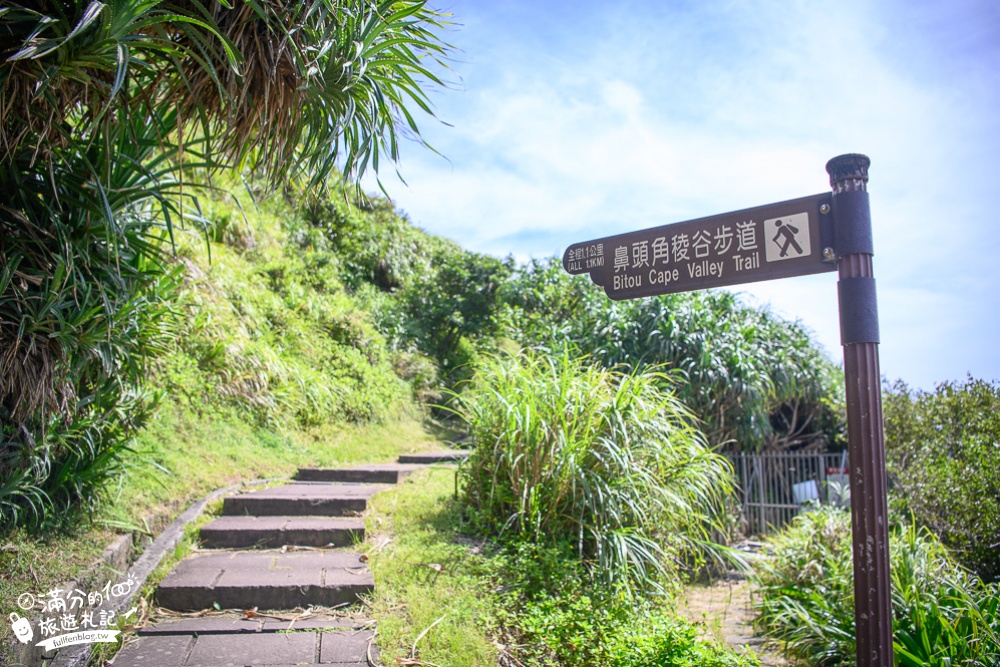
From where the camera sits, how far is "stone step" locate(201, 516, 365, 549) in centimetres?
494

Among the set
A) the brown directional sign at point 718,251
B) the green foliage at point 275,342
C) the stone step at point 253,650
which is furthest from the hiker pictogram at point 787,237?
the green foliage at point 275,342

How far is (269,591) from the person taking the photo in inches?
160

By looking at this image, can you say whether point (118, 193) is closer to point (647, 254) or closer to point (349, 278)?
point (647, 254)

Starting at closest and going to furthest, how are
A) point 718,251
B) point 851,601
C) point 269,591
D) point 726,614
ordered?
point 718,251, point 269,591, point 851,601, point 726,614

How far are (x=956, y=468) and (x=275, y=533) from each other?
5.52 meters

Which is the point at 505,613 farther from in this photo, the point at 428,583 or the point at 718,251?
the point at 718,251

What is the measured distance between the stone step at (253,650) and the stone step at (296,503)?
1.95m

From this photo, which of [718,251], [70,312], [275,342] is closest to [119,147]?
[70,312]

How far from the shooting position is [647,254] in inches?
116

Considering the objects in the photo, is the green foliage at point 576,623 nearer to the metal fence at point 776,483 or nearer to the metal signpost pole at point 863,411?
the metal signpost pole at point 863,411

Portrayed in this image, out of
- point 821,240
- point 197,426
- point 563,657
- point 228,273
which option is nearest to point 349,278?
point 228,273

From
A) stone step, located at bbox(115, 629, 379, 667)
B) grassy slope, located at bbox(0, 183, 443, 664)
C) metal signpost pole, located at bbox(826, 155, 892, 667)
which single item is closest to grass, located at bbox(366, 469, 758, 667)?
stone step, located at bbox(115, 629, 379, 667)

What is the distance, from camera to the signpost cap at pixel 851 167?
2412 mm

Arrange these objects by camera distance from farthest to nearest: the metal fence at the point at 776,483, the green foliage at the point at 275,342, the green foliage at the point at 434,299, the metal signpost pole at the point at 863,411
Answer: the green foliage at the point at 434,299, the metal fence at the point at 776,483, the green foliage at the point at 275,342, the metal signpost pole at the point at 863,411
